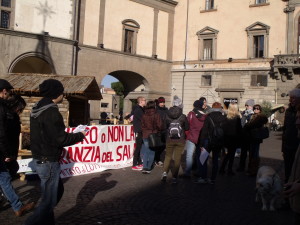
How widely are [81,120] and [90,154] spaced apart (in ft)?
21.7

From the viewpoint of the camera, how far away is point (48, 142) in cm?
405

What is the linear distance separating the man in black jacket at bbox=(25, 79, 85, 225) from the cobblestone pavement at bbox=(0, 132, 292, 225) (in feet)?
4.04

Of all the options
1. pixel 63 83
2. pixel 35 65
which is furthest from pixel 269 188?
pixel 35 65

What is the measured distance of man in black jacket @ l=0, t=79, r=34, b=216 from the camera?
485 centimetres

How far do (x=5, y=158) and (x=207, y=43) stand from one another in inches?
1145

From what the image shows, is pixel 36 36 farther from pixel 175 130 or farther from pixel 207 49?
pixel 175 130

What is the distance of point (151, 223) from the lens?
5191 mm

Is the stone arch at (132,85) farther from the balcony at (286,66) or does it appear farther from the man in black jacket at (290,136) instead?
the man in black jacket at (290,136)

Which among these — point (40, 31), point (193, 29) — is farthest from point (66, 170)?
point (193, 29)

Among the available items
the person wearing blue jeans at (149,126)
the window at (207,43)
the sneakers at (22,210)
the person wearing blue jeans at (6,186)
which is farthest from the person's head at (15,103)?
the window at (207,43)

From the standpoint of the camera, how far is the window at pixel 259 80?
29275mm

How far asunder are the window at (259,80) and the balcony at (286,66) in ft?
3.21

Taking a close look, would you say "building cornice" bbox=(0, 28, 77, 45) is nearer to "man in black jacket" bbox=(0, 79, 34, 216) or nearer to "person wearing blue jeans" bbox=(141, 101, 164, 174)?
"person wearing blue jeans" bbox=(141, 101, 164, 174)

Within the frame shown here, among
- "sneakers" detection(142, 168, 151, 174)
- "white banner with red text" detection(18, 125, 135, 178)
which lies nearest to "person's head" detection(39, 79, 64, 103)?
"white banner with red text" detection(18, 125, 135, 178)
